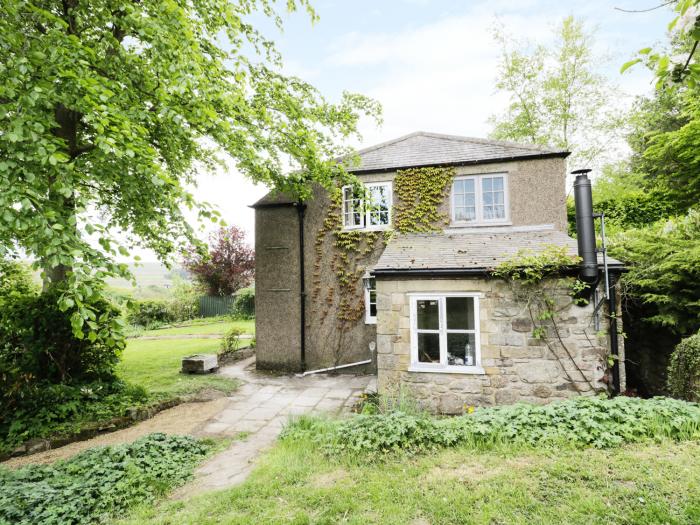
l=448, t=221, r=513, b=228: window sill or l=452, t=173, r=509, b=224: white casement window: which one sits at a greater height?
l=452, t=173, r=509, b=224: white casement window

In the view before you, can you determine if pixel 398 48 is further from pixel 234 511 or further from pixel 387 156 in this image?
pixel 234 511

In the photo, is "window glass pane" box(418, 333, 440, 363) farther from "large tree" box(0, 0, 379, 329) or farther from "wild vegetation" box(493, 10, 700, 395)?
"large tree" box(0, 0, 379, 329)

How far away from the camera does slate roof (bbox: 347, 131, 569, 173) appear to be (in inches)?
388

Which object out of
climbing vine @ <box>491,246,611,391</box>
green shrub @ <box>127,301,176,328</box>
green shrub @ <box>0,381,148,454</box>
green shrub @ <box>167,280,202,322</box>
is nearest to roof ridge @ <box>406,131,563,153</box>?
climbing vine @ <box>491,246,611,391</box>

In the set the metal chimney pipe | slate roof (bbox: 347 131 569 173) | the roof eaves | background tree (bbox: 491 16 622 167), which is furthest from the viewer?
background tree (bbox: 491 16 622 167)

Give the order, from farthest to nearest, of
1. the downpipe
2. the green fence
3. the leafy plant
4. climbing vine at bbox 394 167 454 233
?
the green fence
the downpipe
climbing vine at bbox 394 167 454 233
the leafy plant

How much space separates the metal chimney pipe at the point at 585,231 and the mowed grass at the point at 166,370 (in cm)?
896

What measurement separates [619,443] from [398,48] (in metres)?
13.4

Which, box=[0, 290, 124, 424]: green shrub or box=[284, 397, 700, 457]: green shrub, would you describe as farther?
box=[0, 290, 124, 424]: green shrub

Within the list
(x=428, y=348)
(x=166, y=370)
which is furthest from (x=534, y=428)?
(x=166, y=370)

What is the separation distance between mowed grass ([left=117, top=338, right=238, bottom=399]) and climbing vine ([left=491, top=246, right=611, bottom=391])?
7672 millimetres

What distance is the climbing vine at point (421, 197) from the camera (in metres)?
10.4

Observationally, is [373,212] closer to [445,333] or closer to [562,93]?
[445,333]

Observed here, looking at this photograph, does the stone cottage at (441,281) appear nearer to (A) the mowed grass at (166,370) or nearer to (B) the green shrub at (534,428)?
(B) the green shrub at (534,428)
